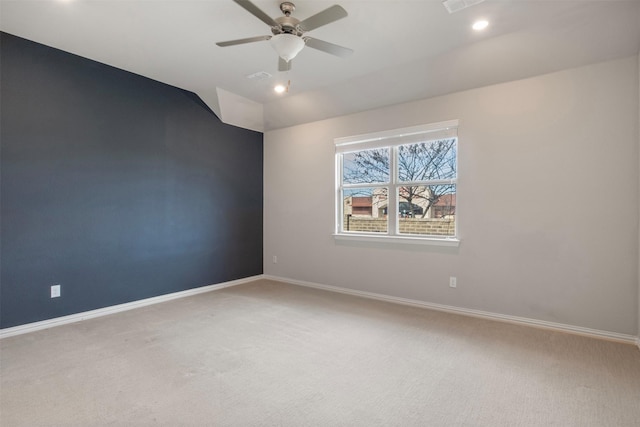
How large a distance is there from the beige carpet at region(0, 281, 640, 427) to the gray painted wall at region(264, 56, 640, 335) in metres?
0.38

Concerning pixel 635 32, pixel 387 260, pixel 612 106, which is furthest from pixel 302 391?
pixel 635 32

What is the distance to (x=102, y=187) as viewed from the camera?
367 centimetres

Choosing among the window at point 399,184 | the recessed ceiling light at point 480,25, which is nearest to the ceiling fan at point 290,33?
the recessed ceiling light at point 480,25

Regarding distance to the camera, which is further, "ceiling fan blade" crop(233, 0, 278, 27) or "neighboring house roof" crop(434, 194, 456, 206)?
"neighboring house roof" crop(434, 194, 456, 206)

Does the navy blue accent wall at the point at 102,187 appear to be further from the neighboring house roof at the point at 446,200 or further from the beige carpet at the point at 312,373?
the neighboring house roof at the point at 446,200

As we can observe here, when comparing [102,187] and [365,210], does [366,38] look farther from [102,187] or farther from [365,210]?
[102,187]

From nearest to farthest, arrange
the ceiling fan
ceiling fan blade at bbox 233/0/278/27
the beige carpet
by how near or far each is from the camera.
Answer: the beige carpet, ceiling fan blade at bbox 233/0/278/27, the ceiling fan

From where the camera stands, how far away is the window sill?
3834 mm

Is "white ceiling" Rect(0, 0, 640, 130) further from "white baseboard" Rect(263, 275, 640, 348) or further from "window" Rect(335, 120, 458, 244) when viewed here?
"white baseboard" Rect(263, 275, 640, 348)

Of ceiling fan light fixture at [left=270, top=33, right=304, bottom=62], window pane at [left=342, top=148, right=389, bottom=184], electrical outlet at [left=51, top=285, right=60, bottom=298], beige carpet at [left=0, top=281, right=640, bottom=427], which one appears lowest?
beige carpet at [left=0, top=281, right=640, bottom=427]

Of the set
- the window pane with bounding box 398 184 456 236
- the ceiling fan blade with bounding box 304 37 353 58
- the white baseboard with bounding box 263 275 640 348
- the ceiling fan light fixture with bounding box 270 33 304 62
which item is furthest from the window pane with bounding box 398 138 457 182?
the ceiling fan light fixture with bounding box 270 33 304 62

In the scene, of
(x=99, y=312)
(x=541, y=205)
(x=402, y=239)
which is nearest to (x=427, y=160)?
(x=402, y=239)

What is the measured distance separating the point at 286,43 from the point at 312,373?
2501mm

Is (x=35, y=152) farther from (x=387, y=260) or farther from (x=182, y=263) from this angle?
(x=387, y=260)
